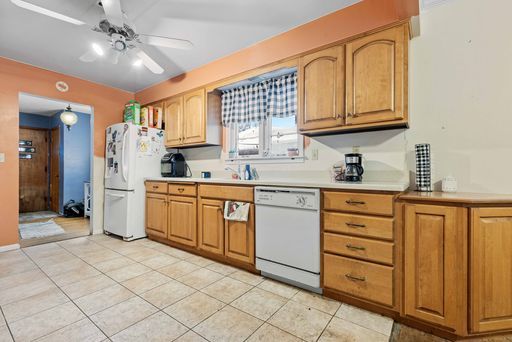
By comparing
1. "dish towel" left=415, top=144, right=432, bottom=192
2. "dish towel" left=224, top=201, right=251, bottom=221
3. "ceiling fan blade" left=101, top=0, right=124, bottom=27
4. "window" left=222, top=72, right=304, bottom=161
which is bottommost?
"dish towel" left=224, top=201, right=251, bottom=221

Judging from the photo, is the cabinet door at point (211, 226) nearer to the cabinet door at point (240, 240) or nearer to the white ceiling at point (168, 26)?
the cabinet door at point (240, 240)

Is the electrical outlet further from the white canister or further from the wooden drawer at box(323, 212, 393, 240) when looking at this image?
the white canister

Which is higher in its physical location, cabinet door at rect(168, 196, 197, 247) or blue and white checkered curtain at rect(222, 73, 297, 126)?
blue and white checkered curtain at rect(222, 73, 297, 126)

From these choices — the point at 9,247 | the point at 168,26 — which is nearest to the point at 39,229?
the point at 9,247

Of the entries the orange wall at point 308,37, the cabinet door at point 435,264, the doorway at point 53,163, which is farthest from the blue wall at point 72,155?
the cabinet door at point 435,264

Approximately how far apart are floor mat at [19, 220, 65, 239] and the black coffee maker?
4.54m

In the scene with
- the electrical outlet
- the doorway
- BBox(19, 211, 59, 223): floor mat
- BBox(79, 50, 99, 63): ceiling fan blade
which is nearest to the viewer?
BBox(79, 50, 99, 63): ceiling fan blade

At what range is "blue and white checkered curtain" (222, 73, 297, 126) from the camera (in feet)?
8.73

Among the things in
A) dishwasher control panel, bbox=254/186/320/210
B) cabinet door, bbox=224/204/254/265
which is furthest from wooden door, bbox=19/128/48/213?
dishwasher control panel, bbox=254/186/320/210

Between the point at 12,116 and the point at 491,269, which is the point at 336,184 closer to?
the point at 491,269

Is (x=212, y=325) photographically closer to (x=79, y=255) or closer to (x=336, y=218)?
(x=336, y=218)

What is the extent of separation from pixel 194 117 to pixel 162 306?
233 centimetres

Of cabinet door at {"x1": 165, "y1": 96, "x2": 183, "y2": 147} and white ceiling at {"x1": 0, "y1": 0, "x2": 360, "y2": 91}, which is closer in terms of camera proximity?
white ceiling at {"x1": 0, "y1": 0, "x2": 360, "y2": 91}

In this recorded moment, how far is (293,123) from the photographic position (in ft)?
9.18
